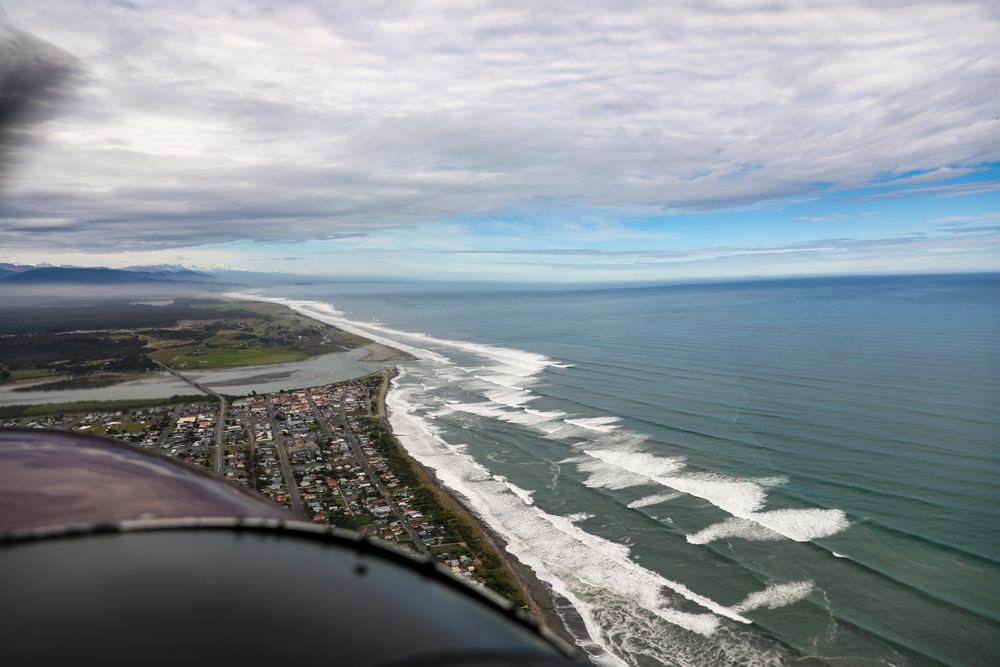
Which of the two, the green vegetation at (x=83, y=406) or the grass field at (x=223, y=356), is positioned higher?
the grass field at (x=223, y=356)

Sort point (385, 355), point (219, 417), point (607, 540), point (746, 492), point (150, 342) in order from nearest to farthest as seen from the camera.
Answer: point (607, 540), point (746, 492), point (219, 417), point (385, 355), point (150, 342)

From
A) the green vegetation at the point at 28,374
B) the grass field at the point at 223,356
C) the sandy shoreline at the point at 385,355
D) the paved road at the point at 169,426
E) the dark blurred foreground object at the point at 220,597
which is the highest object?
the dark blurred foreground object at the point at 220,597

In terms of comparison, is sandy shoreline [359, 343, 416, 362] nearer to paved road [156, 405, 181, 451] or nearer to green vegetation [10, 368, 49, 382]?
paved road [156, 405, 181, 451]

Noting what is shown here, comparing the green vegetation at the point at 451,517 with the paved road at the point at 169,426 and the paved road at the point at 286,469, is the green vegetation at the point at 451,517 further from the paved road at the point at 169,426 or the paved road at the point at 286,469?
the paved road at the point at 169,426

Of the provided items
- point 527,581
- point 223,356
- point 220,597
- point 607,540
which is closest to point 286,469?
point 527,581

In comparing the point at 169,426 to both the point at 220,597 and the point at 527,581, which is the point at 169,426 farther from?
the point at 220,597

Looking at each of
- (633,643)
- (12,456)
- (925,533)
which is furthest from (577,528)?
(12,456)

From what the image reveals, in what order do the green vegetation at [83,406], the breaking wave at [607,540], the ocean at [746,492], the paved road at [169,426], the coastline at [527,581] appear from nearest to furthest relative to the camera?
1. the breaking wave at [607,540]
2. the ocean at [746,492]
3. the coastline at [527,581]
4. the paved road at [169,426]
5. the green vegetation at [83,406]

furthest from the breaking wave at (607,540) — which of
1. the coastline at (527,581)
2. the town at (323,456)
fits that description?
the town at (323,456)
